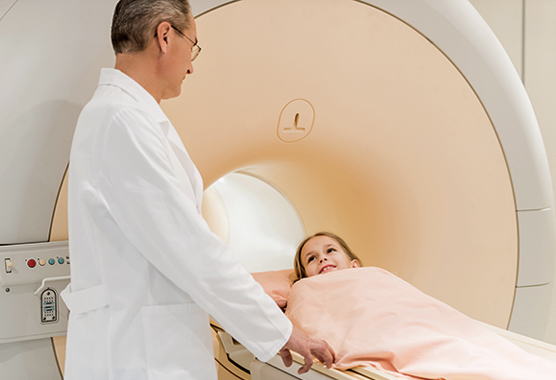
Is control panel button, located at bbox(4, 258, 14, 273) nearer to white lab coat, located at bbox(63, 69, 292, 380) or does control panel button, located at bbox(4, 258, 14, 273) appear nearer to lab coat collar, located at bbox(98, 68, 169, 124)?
white lab coat, located at bbox(63, 69, 292, 380)

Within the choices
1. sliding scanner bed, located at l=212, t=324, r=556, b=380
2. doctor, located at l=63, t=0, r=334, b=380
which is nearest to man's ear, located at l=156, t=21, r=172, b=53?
doctor, located at l=63, t=0, r=334, b=380

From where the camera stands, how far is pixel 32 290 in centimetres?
150

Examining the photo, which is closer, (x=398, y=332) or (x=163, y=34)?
(x=163, y=34)

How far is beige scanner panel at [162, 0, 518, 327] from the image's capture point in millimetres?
1766

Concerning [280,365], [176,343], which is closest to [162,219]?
[176,343]

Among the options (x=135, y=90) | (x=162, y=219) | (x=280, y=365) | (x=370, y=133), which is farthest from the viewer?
(x=370, y=133)

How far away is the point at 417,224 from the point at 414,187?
16 cm

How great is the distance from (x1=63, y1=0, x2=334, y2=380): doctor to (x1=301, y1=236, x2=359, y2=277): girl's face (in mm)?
996

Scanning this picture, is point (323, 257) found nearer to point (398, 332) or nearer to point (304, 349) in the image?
point (398, 332)

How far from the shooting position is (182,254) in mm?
1062

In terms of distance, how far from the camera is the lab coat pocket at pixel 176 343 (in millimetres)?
1085

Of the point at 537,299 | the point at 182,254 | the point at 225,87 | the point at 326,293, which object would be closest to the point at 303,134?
the point at 225,87

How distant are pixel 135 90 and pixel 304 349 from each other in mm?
631

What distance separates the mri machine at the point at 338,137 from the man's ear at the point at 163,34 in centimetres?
43
